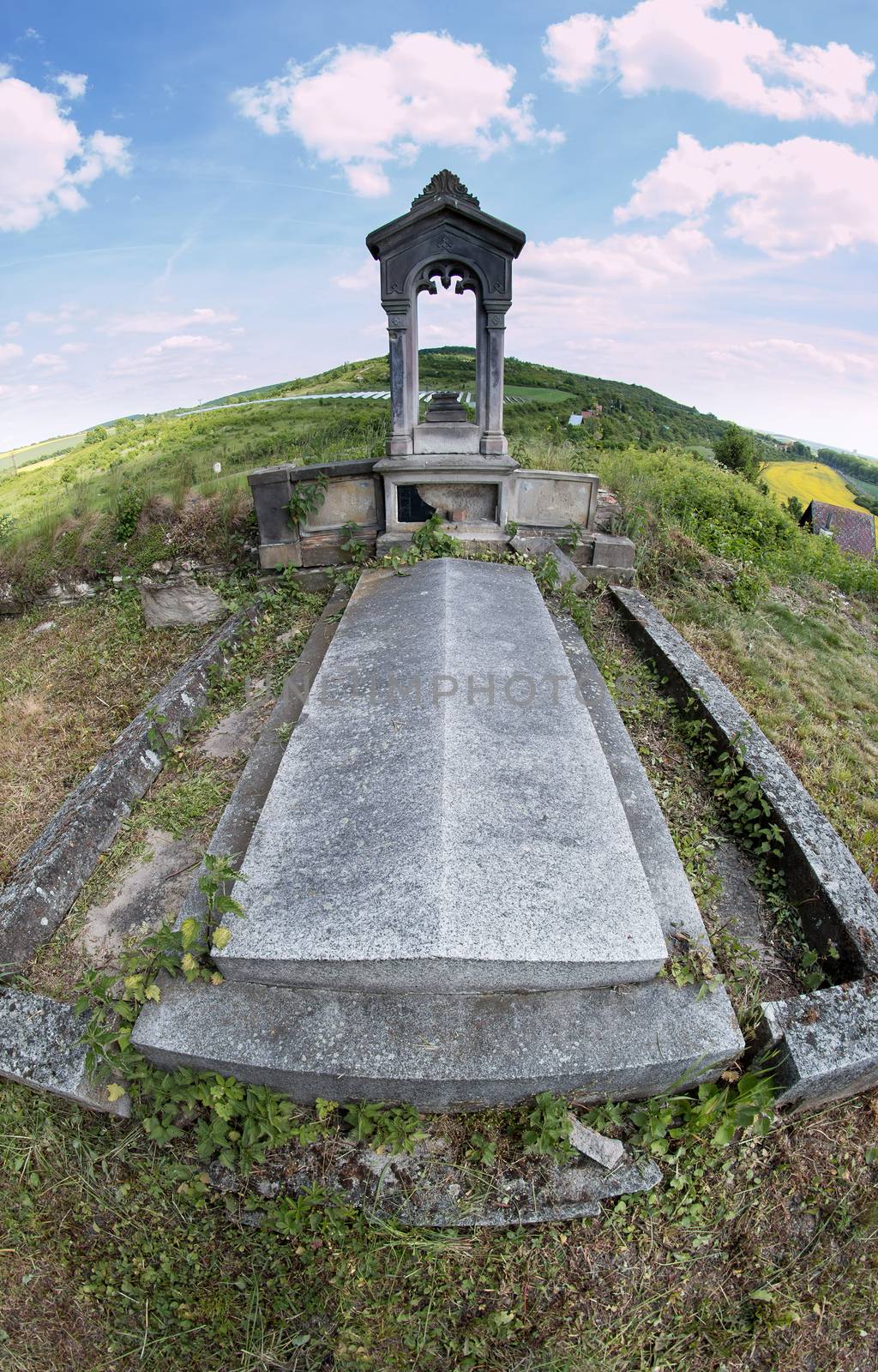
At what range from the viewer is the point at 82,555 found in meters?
7.05

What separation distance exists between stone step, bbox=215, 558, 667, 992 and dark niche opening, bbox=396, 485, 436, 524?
253cm

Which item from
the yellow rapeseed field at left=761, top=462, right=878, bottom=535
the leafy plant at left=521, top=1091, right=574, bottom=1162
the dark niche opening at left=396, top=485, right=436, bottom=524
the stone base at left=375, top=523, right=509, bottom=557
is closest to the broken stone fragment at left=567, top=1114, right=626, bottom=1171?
the leafy plant at left=521, top=1091, right=574, bottom=1162

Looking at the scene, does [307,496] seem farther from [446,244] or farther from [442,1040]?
[442,1040]

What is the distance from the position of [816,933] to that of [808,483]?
1521 inches

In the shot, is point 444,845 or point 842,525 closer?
point 444,845

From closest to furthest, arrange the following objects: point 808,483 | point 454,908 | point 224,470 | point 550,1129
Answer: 1. point 550,1129
2. point 454,908
3. point 224,470
4. point 808,483

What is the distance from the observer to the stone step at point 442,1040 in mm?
2162

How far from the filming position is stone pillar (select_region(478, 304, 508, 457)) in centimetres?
558

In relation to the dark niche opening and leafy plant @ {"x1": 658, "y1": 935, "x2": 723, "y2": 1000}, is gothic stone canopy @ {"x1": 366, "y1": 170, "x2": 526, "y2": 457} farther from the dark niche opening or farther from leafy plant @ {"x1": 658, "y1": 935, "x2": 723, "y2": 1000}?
leafy plant @ {"x1": 658, "y1": 935, "x2": 723, "y2": 1000}

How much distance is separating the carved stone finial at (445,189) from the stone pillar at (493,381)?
79 centimetres

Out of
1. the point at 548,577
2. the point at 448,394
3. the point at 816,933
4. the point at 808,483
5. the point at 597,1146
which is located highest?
the point at 808,483

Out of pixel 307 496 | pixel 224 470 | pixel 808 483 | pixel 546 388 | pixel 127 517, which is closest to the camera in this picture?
pixel 307 496

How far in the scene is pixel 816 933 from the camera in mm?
2910

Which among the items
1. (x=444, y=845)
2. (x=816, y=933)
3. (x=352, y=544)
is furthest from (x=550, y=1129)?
(x=352, y=544)
